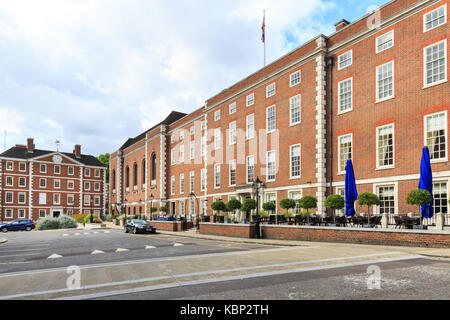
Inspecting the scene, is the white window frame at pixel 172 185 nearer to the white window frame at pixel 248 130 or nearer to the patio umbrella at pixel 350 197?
the white window frame at pixel 248 130

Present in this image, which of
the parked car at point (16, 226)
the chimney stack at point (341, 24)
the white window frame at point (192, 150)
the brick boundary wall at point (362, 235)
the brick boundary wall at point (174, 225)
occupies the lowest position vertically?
the parked car at point (16, 226)

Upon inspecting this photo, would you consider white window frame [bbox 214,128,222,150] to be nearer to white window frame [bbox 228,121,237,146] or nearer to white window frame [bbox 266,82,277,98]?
white window frame [bbox 228,121,237,146]

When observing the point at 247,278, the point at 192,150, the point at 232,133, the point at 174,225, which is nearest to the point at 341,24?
the point at 232,133

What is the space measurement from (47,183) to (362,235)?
72218 millimetres

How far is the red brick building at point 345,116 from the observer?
19422 mm

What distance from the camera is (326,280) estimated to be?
8109mm

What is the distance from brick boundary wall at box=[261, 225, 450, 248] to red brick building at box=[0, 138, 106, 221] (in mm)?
56867

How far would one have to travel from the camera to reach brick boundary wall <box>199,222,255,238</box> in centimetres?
2291

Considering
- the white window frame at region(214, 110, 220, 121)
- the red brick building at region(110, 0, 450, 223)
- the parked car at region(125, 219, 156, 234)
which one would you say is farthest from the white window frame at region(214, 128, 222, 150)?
the parked car at region(125, 219, 156, 234)

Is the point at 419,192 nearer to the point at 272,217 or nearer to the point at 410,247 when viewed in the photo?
the point at 410,247

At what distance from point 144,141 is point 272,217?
132 feet

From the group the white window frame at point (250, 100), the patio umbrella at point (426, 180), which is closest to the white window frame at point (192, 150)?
the white window frame at point (250, 100)

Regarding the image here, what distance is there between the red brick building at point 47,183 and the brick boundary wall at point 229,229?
4799 centimetres

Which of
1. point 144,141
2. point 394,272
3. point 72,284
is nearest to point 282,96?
point 394,272
